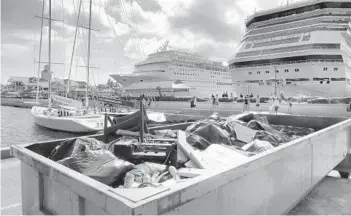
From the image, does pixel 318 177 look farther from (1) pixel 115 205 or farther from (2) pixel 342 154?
(1) pixel 115 205

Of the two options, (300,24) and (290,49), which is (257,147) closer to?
Result: (290,49)

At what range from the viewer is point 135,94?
165ft

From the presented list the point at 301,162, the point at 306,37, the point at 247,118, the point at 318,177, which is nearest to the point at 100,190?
the point at 301,162

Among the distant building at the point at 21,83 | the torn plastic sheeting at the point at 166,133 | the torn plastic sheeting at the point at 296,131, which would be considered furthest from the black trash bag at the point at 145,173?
the distant building at the point at 21,83

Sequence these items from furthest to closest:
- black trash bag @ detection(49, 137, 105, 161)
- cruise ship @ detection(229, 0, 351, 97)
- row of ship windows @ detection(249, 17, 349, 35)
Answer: row of ship windows @ detection(249, 17, 349, 35), cruise ship @ detection(229, 0, 351, 97), black trash bag @ detection(49, 137, 105, 161)

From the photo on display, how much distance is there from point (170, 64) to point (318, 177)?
49731 mm

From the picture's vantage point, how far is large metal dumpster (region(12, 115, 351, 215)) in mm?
1391

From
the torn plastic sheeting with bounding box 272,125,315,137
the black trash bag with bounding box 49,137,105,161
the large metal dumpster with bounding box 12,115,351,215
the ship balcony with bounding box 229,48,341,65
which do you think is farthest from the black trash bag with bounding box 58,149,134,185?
the ship balcony with bounding box 229,48,341,65

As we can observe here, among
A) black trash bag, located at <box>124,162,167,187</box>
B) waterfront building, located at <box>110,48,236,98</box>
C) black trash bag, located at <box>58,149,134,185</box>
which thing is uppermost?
waterfront building, located at <box>110,48,236,98</box>

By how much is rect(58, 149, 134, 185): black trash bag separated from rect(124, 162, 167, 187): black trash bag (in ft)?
0.30

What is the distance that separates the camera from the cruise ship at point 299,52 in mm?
31500

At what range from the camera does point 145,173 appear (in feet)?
7.43

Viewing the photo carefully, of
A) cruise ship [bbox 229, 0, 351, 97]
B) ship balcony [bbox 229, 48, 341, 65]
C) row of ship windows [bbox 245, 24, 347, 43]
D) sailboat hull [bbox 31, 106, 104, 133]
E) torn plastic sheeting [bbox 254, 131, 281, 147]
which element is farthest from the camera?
Result: row of ship windows [bbox 245, 24, 347, 43]

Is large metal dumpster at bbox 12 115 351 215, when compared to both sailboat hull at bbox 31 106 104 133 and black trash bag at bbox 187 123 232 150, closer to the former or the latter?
black trash bag at bbox 187 123 232 150
